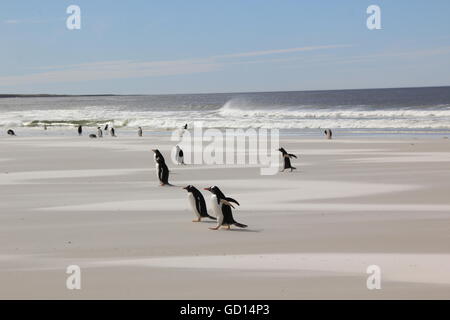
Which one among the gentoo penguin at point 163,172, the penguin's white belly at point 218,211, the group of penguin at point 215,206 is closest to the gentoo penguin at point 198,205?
the group of penguin at point 215,206

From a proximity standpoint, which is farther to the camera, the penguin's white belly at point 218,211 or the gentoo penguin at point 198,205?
A: the gentoo penguin at point 198,205

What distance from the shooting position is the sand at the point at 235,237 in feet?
21.6

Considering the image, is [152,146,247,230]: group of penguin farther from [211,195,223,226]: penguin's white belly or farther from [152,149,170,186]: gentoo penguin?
[152,149,170,186]: gentoo penguin

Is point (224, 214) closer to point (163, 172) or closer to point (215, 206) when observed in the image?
point (215, 206)

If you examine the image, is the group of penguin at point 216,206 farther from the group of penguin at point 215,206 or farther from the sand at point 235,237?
the sand at point 235,237

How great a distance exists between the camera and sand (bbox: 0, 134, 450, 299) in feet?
21.6

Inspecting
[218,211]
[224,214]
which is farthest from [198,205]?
[224,214]

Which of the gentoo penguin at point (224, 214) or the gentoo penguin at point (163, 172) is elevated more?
the gentoo penguin at point (163, 172)

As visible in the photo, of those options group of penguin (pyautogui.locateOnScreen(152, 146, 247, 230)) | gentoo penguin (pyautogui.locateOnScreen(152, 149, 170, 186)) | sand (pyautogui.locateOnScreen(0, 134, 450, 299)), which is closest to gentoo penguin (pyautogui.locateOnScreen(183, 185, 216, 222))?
group of penguin (pyautogui.locateOnScreen(152, 146, 247, 230))

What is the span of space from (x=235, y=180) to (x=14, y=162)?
899cm

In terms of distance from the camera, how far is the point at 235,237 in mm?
8984
